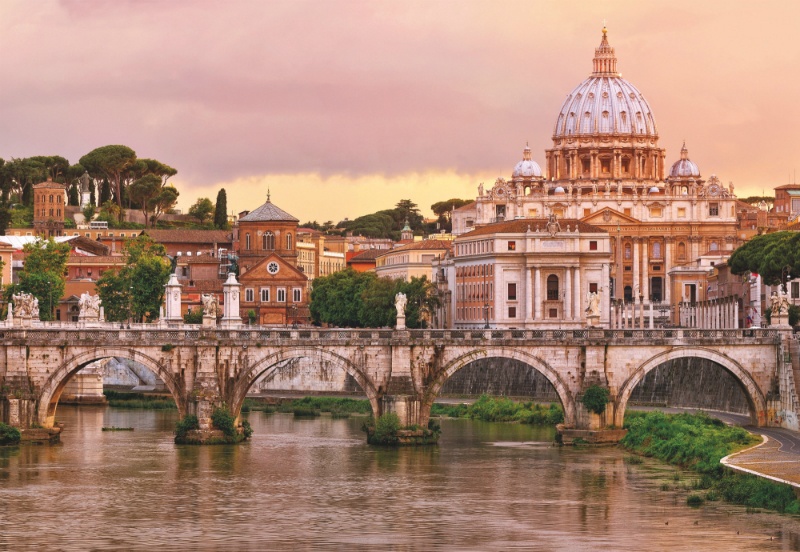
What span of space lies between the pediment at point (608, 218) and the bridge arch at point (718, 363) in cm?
10321

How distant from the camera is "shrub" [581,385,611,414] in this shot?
244 ft

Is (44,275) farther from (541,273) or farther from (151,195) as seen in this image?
(151,195)

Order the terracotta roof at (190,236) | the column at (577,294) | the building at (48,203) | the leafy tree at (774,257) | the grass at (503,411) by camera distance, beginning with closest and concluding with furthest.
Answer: the grass at (503,411) < the leafy tree at (774,257) < the column at (577,294) < the terracotta roof at (190,236) < the building at (48,203)

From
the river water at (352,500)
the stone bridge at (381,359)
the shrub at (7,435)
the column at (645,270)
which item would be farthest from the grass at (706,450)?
the column at (645,270)

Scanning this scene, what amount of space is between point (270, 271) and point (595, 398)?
262ft

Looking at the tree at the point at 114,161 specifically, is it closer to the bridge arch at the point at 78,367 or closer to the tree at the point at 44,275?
the tree at the point at 44,275

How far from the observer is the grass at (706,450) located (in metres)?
57.6

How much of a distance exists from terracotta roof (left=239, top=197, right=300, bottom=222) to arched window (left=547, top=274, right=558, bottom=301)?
2103cm

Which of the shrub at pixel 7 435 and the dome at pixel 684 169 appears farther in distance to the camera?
the dome at pixel 684 169

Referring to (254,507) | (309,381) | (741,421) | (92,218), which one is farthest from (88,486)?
(92,218)

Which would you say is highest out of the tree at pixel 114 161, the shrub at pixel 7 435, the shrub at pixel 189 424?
the tree at pixel 114 161

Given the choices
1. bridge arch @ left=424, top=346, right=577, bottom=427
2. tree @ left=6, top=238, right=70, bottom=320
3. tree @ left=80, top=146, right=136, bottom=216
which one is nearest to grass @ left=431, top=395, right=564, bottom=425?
bridge arch @ left=424, top=346, right=577, bottom=427

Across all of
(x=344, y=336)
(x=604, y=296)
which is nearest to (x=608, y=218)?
(x=604, y=296)

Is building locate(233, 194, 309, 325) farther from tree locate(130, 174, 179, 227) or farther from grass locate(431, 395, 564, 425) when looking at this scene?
grass locate(431, 395, 564, 425)
